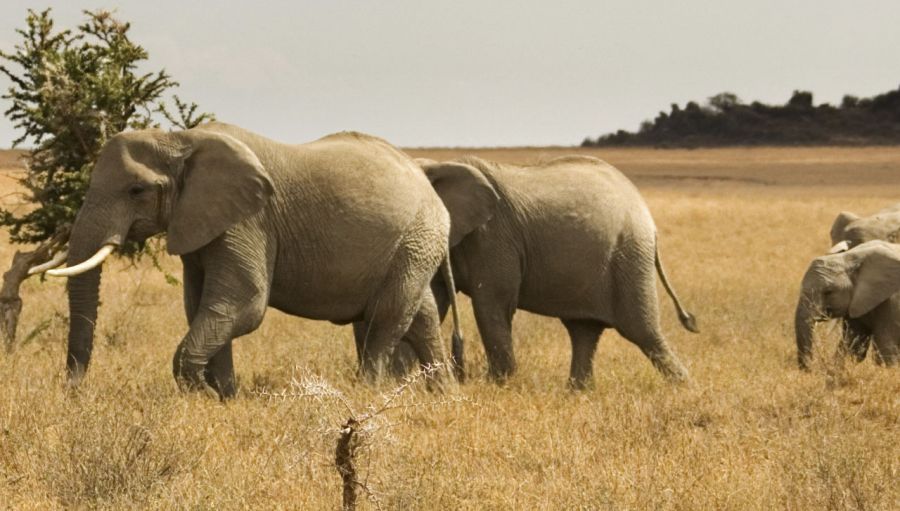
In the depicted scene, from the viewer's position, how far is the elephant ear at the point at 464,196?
10.7 metres

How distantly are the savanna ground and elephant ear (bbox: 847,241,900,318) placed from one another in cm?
63

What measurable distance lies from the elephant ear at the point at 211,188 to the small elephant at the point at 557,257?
217cm

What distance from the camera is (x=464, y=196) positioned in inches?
424

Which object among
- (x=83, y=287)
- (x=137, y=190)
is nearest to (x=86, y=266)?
(x=83, y=287)

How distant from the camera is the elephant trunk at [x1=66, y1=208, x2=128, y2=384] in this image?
8.62 metres

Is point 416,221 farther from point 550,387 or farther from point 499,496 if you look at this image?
point 499,496

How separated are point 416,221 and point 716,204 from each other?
3456 cm

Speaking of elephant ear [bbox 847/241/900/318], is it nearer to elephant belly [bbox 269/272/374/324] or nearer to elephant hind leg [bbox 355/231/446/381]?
elephant hind leg [bbox 355/231/446/381]

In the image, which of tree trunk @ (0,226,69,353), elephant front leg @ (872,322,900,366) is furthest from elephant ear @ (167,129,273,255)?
elephant front leg @ (872,322,900,366)

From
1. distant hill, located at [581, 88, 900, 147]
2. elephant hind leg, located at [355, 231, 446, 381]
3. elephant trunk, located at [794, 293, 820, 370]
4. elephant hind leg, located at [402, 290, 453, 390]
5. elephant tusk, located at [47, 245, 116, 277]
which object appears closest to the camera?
elephant tusk, located at [47, 245, 116, 277]

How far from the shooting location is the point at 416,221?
9688mm

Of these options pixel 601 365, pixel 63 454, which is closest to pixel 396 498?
pixel 63 454

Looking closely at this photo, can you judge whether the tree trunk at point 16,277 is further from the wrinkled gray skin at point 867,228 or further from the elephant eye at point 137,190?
the wrinkled gray skin at point 867,228

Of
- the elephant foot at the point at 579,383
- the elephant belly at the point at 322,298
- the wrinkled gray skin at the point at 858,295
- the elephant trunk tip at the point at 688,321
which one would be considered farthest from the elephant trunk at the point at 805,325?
the elephant belly at the point at 322,298
